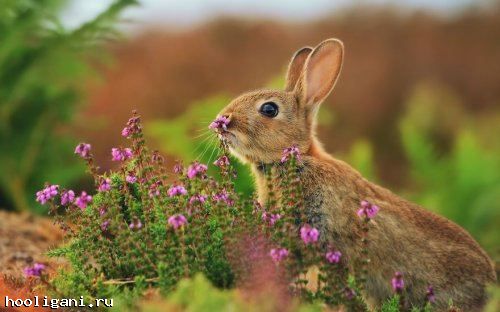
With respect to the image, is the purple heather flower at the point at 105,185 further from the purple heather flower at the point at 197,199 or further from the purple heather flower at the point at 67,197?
the purple heather flower at the point at 197,199

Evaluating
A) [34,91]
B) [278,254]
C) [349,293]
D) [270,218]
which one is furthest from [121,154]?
[34,91]

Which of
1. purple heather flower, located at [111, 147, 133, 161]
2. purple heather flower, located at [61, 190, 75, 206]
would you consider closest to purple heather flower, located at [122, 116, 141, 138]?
purple heather flower, located at [111, 147, 133, 161]

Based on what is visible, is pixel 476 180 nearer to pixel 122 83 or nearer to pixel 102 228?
pixel 102 228

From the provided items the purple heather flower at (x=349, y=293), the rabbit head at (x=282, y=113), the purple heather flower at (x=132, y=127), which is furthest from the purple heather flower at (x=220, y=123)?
the purple heather flower at (x=349, y=293)

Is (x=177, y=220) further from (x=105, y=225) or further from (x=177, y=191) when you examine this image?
(x=105, y=225)

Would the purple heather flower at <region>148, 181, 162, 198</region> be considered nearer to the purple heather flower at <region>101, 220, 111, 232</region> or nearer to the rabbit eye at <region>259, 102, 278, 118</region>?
the purple heather flower at <region>101, 220, 111, 232</region>
